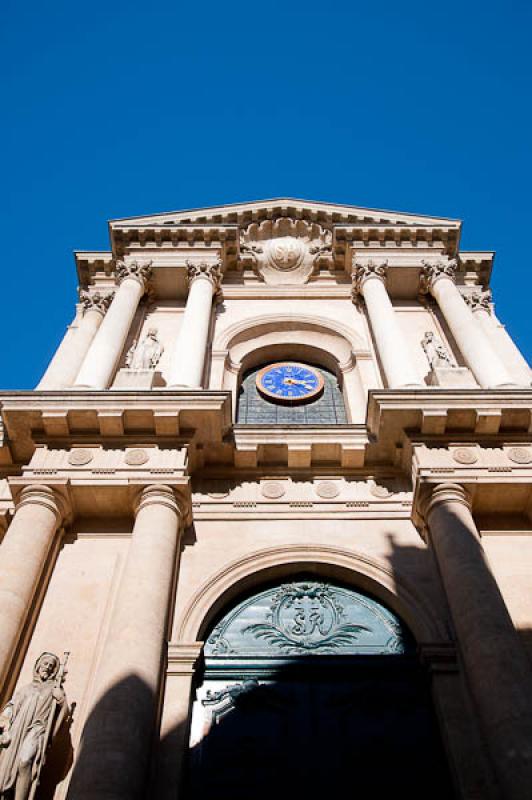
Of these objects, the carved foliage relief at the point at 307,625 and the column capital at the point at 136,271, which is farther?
the column capital at the point at 136,271

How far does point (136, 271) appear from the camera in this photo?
18891 millimetres

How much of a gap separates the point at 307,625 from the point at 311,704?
137cm

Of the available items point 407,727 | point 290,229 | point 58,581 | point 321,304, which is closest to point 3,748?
point 58,581

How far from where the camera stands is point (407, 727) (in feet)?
32.0

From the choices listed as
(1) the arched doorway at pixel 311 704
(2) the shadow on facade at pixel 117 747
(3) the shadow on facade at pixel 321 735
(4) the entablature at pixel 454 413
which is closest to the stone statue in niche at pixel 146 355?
(4) the entablature at pixel 454 413

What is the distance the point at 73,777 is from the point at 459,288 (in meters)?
16.1

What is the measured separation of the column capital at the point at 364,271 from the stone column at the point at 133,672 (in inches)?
390

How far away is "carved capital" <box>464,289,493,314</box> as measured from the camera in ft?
61.8

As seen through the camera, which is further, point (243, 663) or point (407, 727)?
point (243, 663)

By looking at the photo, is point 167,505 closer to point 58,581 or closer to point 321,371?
point 58,581

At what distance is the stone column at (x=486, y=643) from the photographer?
26.1 ft

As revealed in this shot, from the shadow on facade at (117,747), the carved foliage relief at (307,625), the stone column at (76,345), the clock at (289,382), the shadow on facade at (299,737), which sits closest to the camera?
the shadow on facade at (117,747)

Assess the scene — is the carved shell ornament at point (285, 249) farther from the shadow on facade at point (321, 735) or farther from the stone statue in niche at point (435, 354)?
the shadow on facade at point (321, 735)

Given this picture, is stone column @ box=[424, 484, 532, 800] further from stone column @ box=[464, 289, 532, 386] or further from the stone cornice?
stone column @ box=[464, 289, 532, 386]
